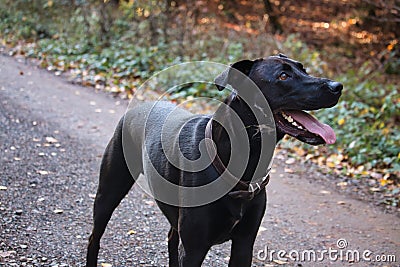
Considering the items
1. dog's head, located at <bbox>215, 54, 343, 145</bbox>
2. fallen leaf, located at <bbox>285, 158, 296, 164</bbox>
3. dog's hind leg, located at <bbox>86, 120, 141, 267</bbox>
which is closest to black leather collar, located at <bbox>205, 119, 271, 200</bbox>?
dog's head, located at <bbox>215, 54, 343, 145</bbox>

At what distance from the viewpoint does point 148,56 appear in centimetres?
1185

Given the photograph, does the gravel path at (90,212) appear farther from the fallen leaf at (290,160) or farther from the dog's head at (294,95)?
the dog's head at (294,95)

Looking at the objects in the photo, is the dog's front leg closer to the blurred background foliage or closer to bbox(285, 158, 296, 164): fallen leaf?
bbox(285, 158, 296, 164): fallen leaf

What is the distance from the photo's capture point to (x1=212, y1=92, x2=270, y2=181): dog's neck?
120 inches

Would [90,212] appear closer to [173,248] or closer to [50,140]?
[173,248]

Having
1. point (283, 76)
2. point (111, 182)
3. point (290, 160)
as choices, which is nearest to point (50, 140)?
point (290, 160)

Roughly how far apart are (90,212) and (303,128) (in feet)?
9.84

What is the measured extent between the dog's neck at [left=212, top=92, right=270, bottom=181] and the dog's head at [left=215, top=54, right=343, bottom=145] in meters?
0.11

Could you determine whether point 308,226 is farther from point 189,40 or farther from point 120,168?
point 189,40

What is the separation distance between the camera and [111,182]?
3848 millimetres

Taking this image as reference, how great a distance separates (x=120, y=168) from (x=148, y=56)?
8.27m

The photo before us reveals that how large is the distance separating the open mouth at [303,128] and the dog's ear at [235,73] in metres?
0.32

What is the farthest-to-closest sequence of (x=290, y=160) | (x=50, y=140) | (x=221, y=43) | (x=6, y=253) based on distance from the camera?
(x=221, y=43), (x=290, y=160), (x=50, y=140), (x=6, y=253)

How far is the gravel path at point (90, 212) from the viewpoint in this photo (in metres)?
4.60
